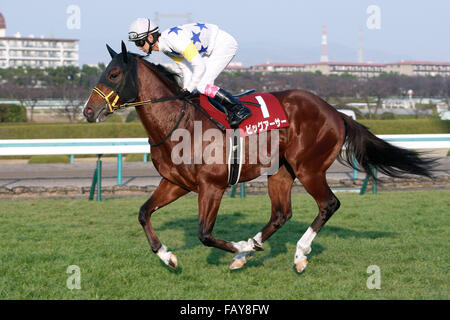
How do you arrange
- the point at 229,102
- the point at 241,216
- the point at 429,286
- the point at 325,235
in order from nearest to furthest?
the point at 429,286, the point at 229,102, the point at 325,235, the point at 241,216

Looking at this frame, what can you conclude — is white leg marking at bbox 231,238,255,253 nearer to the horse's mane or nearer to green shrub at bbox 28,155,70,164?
the horse's mane

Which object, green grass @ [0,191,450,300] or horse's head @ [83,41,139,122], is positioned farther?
horse's head @ [83,41,139,122]

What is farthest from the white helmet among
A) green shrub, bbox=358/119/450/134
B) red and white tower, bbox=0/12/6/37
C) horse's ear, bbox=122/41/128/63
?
red and white tower, bbox=0/12/6/37

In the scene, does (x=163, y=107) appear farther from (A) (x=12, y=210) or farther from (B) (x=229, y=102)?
(A) (x=12, y=210)

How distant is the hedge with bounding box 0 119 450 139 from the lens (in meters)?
19.3

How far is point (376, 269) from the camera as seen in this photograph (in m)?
4.36

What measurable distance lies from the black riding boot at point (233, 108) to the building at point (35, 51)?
9938 cm

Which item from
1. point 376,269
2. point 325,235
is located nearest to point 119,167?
point 325,235

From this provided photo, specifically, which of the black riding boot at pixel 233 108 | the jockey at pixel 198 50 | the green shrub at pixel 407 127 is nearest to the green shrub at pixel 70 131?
the green shrub at pixel 407 127

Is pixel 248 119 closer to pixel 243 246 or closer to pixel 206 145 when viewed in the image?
pixel 206 145

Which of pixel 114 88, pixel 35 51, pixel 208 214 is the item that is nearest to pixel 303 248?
pixel 208 214

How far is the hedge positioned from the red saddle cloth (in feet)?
49.0

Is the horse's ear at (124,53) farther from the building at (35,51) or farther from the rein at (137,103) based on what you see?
the building at (35,51)

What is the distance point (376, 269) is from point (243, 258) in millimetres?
985
